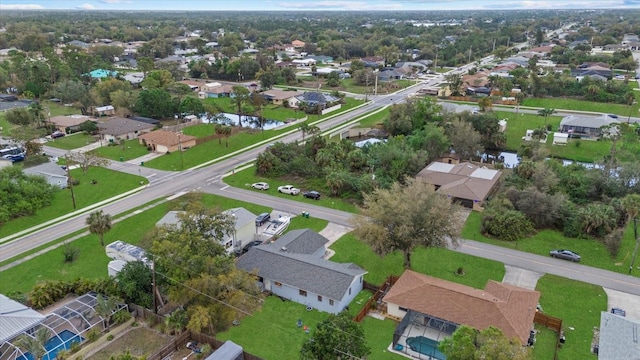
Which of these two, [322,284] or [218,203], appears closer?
[322,284]

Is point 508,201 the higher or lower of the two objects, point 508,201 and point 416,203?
the lower

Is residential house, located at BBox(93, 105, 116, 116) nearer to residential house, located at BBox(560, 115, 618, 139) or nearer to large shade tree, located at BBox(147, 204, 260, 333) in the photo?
large shade tree, located at BBox(147, 204, 260, 333)

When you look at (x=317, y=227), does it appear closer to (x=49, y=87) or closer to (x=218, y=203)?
(x=218, y=203)

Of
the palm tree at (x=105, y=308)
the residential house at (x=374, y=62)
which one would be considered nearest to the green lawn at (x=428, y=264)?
the palm tree at (x=105, y=308)

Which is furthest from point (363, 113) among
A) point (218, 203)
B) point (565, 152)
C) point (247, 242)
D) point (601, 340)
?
point (601, 340)

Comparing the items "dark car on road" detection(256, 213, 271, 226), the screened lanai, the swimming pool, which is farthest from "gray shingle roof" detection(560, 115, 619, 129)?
the screened lanai
